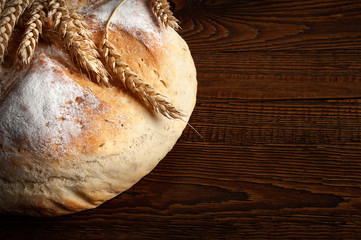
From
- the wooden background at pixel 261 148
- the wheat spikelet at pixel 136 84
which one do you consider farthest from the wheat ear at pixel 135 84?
the wooden background at pixel 261 148

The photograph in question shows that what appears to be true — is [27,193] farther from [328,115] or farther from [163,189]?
[328,115]

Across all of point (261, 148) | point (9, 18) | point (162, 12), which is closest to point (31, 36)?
point (9, 18)

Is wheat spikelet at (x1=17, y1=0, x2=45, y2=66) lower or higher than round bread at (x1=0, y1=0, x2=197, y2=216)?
higher

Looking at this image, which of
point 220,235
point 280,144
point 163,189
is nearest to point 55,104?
point 163,189

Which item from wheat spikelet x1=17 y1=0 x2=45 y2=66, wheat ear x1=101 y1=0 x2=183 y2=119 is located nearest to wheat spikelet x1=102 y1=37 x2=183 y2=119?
wheat ear x1=101 y1=0 x2=183 y2=119

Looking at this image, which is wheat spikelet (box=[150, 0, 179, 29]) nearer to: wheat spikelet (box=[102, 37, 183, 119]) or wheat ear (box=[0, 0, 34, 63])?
wheat spikelet (box=[102, 37, 183, 119])

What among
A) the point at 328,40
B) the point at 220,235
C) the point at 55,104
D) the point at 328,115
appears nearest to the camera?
the point at 55,104
